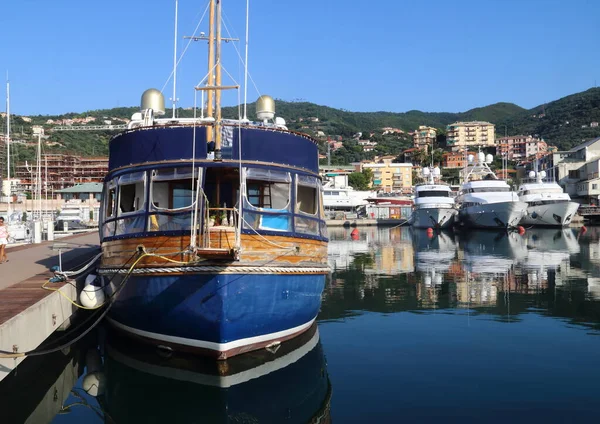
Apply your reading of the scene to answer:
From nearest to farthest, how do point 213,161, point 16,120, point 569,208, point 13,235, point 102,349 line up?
point 213,161 < point 102,349 < point 13,235 < point 569,208 < point 16,120

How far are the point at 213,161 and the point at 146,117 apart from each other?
14.2ft

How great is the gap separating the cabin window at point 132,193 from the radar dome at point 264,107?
4.17 m

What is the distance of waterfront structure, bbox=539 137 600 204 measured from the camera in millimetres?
82938

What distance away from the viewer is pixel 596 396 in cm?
975

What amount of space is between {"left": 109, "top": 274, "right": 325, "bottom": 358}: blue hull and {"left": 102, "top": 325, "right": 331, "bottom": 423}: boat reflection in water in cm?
44

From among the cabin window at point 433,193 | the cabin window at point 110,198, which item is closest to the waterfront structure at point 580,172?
the cabin window at point 433,193

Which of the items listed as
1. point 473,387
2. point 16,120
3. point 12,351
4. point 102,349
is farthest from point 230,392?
point 16,120

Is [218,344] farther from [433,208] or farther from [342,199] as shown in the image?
[342,199]

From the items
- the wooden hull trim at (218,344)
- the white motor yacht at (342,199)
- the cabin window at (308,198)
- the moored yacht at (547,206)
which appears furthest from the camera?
the white motor yacht at (342,199)

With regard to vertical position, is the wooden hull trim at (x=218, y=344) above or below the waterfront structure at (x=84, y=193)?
below

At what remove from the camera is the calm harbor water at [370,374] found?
9.52 meters

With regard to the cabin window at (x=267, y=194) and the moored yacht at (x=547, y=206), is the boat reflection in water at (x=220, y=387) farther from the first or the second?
the moored yacht at (x=547, y=206)

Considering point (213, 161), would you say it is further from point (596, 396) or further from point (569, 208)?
point (569, 208)

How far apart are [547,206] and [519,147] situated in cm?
12112
